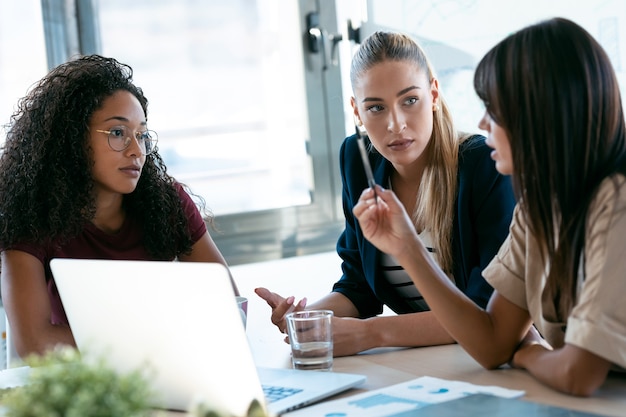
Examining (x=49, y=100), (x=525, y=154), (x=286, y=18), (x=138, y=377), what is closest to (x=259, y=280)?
(x=286, y=18)

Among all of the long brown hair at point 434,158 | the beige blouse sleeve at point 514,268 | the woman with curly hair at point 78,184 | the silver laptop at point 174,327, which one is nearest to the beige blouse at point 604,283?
the beige blouse sleeve at point 514,268

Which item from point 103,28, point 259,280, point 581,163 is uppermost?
point 103,28

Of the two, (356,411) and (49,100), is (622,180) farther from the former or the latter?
(49,100)

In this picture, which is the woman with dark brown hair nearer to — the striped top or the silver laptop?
the silver laptop

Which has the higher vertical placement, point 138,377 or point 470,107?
point 470,107

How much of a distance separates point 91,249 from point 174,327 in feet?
3.47

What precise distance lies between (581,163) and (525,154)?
3.4 inches

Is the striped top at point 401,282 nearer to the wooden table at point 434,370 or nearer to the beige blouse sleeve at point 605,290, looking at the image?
the wooden table at point 434,370

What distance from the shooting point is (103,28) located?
3057 millimetres

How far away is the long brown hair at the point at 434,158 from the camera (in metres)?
1.98

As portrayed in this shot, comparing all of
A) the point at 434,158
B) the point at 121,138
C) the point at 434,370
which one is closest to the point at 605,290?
the point at 434,370

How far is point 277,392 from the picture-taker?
1.33m

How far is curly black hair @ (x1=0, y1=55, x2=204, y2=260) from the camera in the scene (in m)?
2.08

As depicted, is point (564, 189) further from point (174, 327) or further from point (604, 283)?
point (174, 327)
